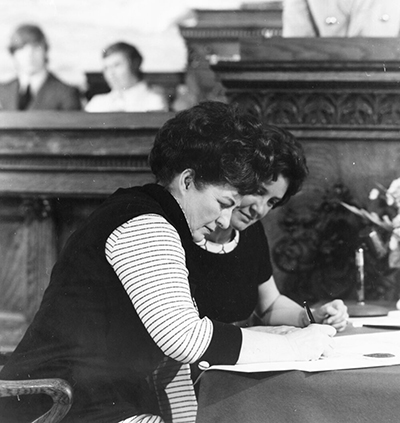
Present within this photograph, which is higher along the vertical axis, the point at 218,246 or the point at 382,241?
the point at 218,246

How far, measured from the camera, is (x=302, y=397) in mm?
1066

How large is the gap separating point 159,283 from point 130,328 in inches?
6.1

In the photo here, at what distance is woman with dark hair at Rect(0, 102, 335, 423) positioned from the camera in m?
1.17

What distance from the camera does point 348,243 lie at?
2.55 m

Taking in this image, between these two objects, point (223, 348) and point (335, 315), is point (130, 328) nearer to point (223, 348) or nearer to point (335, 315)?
point (223, 348)

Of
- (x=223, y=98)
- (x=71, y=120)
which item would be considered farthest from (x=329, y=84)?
(x=71, y=120)

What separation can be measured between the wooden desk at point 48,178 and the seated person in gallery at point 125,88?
8 centimetres

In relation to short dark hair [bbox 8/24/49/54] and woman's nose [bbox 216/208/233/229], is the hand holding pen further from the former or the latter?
short dark hair [bbox 8/24/49/54]

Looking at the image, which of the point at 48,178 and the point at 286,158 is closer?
the point at 286,158

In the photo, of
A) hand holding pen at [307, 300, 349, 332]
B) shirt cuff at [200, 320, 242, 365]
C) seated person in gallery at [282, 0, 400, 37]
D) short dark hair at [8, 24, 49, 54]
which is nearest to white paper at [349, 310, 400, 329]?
hand holding pen at [307, 300, 349, 332]

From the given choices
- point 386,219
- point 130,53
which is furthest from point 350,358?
point 130,53

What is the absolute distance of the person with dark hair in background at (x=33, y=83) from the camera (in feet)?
9.50

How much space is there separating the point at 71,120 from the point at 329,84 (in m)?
1.15

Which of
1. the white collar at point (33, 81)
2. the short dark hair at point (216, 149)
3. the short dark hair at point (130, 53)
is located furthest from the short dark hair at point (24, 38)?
the short dark hair at point (216, 149)
